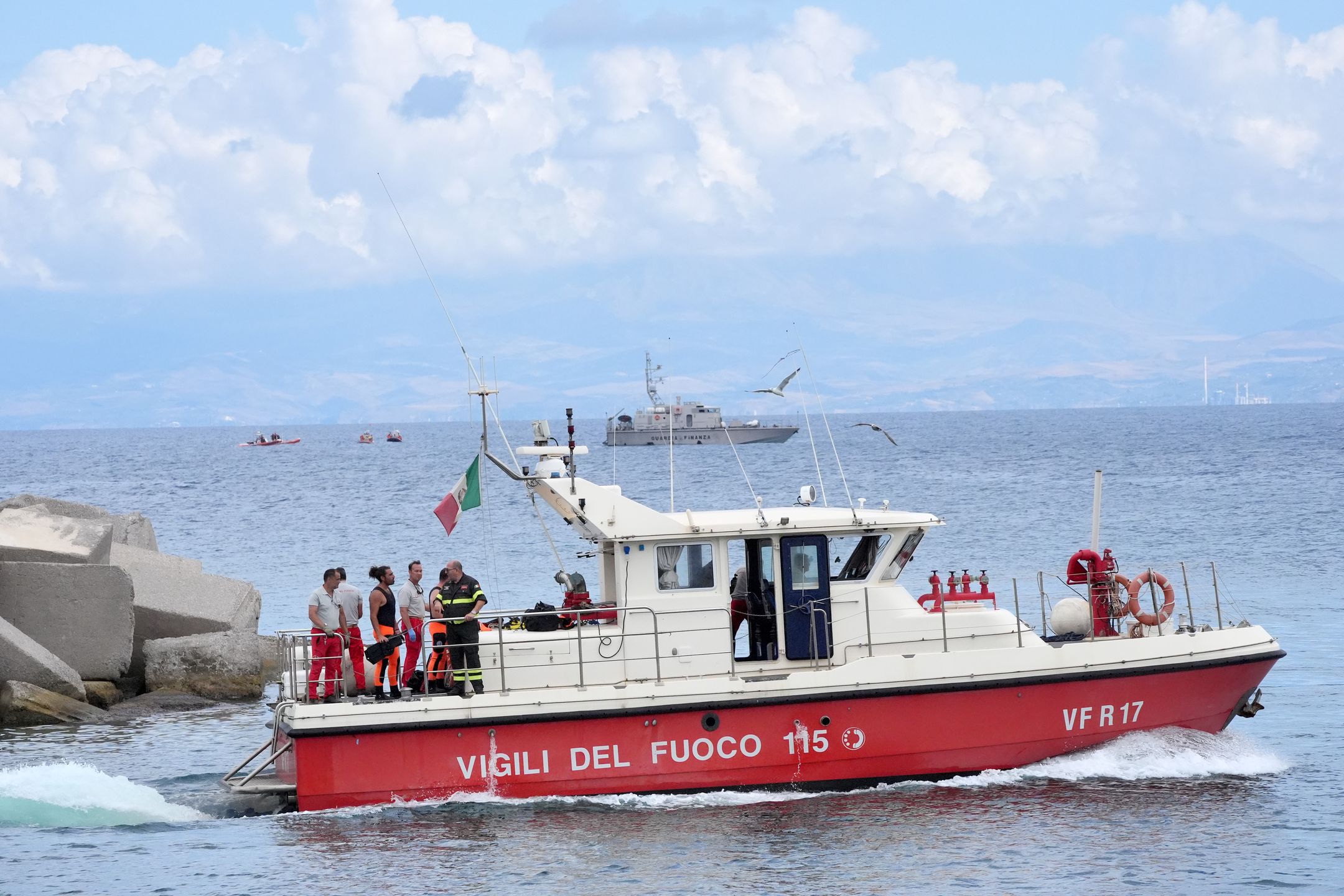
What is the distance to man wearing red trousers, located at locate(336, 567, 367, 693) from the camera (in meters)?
13.7

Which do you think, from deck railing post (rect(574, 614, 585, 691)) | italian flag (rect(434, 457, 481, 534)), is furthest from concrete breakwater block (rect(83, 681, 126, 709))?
deck railing post (rect(574, 614, 585, 691))

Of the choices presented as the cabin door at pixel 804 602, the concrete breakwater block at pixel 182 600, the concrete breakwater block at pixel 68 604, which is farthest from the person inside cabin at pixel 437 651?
the concrete breakwater block at pixel 182 600

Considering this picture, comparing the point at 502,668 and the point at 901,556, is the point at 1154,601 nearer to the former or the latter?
the point at 901,556

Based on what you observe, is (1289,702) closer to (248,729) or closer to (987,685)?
(987,685)

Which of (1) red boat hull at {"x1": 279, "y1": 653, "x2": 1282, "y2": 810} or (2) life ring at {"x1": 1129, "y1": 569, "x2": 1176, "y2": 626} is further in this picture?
(2) life ring at {"x1": 1129, "y1": 569, "x2": 1176, "y2": 626}

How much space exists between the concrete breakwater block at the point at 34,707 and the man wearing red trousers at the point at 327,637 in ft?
17.2

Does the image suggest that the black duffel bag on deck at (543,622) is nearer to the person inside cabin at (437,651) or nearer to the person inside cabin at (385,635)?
the person inside cabin at (437,651)

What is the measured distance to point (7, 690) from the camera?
685 inches

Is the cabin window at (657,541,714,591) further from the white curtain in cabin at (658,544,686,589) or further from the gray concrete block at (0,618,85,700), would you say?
the gray concrete block at (0,618,85,700)

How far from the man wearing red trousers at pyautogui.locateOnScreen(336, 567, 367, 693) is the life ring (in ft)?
22.8

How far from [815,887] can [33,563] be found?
38.3 ft

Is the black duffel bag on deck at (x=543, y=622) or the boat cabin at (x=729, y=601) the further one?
the black duffel bag on deck at (x=543, y=622)

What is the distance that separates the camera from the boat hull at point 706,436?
120812mm

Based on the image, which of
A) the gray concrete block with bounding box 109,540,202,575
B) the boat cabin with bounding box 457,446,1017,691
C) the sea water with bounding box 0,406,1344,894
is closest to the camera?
the sea water with bounding box 0,406,1344,894
